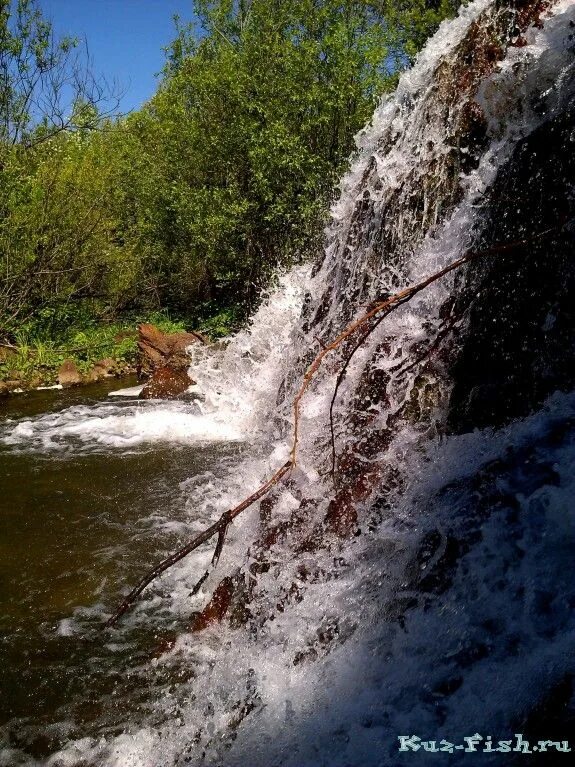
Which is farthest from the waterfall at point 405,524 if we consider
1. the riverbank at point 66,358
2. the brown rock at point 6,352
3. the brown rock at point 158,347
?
the brown rock at point 6,352

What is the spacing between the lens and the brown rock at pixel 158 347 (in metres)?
11.5

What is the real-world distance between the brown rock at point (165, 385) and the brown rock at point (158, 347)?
113 centimetres

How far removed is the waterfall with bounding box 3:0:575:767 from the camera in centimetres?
216

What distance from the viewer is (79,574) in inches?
153

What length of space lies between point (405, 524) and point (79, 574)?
90.9 inches

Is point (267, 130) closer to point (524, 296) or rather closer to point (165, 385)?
point (165, 385)

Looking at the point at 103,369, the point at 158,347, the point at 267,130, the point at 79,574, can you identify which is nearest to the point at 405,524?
the point at 79,574

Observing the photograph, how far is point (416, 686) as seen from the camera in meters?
2.20

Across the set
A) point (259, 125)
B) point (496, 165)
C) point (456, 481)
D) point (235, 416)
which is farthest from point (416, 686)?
point (259, 125)

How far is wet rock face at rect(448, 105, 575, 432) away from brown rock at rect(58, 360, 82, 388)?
924cm

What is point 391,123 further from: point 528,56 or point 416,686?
point 416,686

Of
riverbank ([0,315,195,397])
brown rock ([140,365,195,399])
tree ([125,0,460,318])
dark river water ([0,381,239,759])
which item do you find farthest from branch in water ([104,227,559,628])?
tree ([125,0,460,318])

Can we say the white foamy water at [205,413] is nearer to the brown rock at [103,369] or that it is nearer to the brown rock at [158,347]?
the brown rock at [158,347]

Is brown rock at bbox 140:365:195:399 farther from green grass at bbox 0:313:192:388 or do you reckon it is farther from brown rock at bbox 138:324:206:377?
green grass at bbox 0:313:192:388
